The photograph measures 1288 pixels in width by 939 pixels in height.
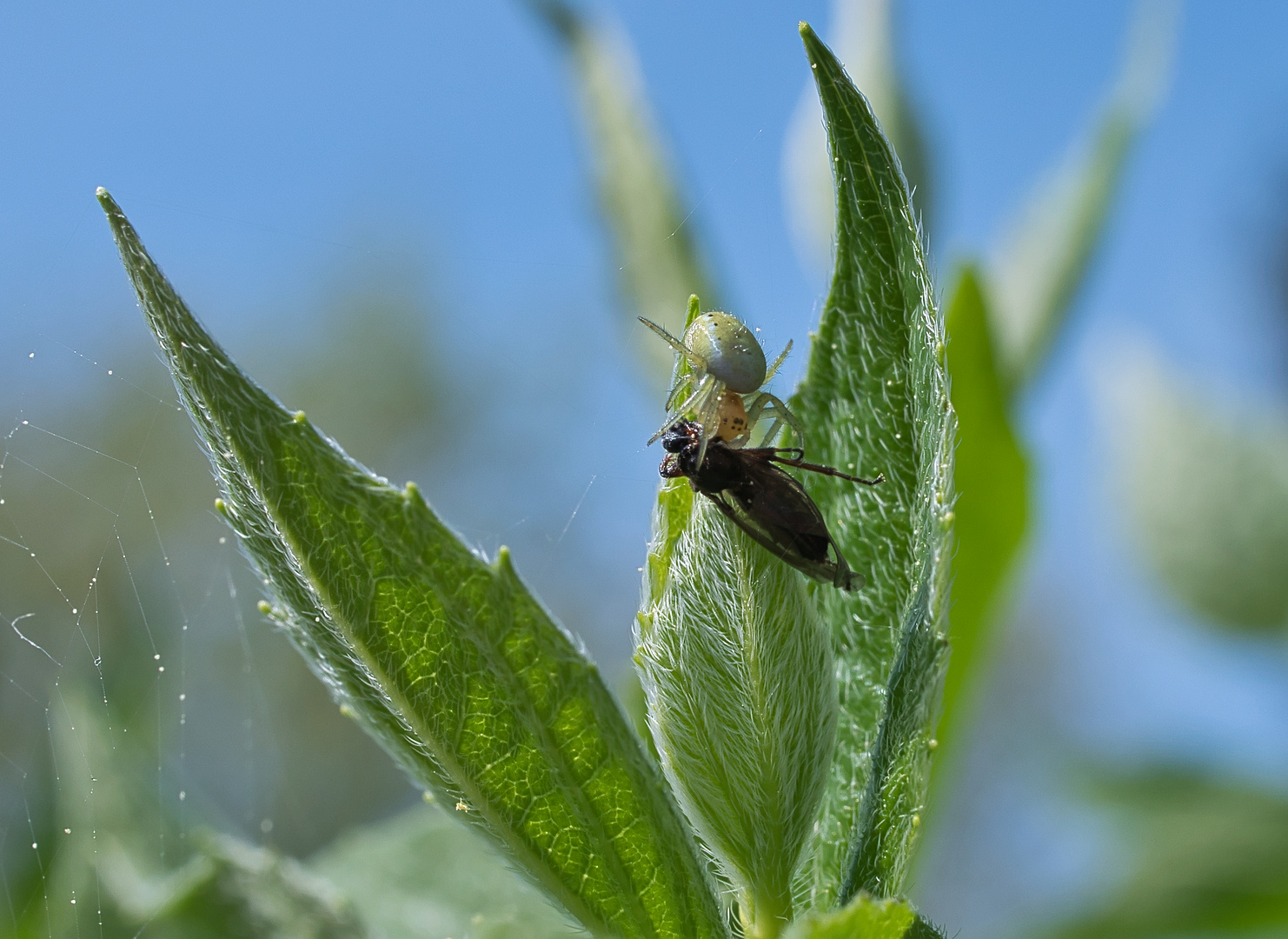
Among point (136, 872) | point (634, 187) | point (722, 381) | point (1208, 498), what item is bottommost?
point (136, 872)

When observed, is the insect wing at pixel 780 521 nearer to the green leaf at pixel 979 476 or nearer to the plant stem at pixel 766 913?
the plant stem at pixel 766 913

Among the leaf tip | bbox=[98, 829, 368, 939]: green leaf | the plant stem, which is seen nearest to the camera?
the leaf tip

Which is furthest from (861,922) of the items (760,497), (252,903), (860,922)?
(252,903)

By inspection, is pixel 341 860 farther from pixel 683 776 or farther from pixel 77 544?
pixel 77 544

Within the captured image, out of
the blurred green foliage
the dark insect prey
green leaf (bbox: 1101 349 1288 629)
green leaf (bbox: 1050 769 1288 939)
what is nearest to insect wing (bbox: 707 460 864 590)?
the dark insect prey

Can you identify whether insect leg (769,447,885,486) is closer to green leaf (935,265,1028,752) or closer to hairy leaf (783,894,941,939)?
hairy leaf (783,894,941,939)

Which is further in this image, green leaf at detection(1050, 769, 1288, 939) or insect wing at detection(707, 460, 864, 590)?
green leaf at detection(1050, 769, 1288, 939)

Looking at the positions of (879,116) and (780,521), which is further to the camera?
(879,116)

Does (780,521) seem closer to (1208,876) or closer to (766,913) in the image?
(766,913)
